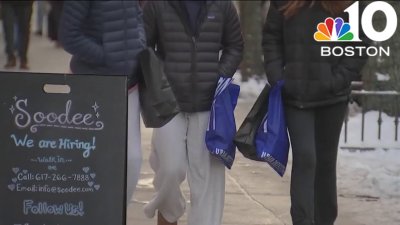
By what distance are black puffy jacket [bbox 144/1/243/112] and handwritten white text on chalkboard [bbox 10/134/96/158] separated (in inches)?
42.3

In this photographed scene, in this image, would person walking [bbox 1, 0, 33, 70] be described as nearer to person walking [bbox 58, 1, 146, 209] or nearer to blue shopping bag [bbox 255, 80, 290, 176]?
person walking [bbox 58, 1, 146, 209]

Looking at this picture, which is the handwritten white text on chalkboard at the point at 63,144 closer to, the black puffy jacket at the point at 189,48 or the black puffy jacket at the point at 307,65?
the black puffy jacket at the point at 189,48

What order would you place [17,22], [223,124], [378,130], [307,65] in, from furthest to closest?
[17,22] → [378,130] → [223,124] → [307,65]

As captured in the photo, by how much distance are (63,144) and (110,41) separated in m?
0.91

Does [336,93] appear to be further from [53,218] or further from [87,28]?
[53,218]

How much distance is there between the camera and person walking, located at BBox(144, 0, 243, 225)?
5207 millimetres

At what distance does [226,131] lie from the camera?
5117mm

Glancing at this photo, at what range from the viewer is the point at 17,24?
15508mm

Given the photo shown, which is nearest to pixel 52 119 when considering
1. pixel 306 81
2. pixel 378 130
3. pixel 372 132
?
pixel 306 81

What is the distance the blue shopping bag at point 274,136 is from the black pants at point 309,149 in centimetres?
8

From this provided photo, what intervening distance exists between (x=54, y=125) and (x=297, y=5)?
5.57ft

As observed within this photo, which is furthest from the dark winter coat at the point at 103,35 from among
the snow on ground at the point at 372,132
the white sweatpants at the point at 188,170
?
the snow on ground at the point at 372,132

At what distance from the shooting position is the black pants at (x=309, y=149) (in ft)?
16.6

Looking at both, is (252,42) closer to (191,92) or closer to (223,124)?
(191,92)
